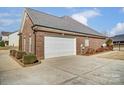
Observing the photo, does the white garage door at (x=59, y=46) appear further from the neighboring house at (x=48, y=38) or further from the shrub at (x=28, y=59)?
the shrub at (x=28, y=59)

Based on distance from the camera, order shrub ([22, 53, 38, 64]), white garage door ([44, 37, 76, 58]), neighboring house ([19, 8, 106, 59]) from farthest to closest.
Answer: white garage door ([44, 37, 76, 58]) < neighboring house ([19, 8, 106, 59]) < shrub ([22, 53, 38, 64])

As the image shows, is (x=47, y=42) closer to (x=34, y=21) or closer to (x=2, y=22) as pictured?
(x=34, y=21)

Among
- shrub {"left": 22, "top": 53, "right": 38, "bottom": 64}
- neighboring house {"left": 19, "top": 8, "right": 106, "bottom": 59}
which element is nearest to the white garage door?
neighboring house {"left": 19, "top": 8, "right": 106, "bottom": 59}

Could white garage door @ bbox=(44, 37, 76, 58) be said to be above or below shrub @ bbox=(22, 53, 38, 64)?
above

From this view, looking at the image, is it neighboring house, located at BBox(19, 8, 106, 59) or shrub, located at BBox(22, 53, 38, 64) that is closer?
shrub, located at BBox(22, 53, 38, 64)

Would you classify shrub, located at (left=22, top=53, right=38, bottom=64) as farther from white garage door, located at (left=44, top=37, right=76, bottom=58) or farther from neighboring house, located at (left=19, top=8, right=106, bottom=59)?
white garage door, located at (left=44, top=37, right=76, bottom=58)

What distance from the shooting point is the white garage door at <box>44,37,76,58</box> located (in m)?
12.6

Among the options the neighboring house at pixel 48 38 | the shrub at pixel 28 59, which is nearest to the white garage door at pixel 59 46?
the neighboring house at pixel 48 38

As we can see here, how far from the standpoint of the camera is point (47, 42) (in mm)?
12539

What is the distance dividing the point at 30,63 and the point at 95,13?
9141 millimetres

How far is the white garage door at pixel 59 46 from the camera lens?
41.2 feet

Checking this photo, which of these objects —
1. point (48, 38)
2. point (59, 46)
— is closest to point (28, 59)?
point (48, 38)
